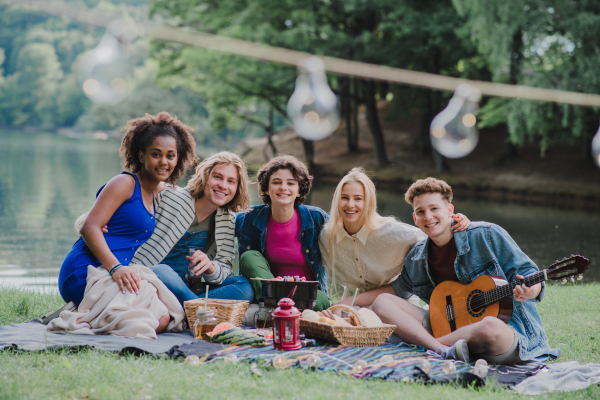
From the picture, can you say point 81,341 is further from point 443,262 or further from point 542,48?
point 542,48

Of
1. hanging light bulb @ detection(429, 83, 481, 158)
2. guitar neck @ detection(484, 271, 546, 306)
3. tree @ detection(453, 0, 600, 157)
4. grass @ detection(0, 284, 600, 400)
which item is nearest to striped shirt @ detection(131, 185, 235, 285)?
grass @ detection(0, 284, 600, 400)

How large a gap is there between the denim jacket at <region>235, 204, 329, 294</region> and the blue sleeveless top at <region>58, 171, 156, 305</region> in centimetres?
82

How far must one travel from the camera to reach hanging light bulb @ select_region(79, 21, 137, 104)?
4441 mm

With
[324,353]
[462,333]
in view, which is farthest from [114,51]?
[462,333]

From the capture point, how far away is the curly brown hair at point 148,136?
438cm

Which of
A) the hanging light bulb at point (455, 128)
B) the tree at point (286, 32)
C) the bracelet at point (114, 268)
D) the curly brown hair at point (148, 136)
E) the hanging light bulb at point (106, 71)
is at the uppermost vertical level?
the tree at point (286, 32)

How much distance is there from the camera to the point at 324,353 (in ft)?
11.5

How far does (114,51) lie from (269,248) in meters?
2.04

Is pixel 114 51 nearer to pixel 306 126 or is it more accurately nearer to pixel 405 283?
pixel 306 126

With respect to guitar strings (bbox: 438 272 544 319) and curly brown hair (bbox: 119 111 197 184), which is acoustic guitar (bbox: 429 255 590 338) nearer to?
guitar strings (bbox: 438 272 544 319)

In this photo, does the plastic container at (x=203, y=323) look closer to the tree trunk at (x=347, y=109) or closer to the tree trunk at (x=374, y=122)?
the tree trunk at (x=374, y=122)

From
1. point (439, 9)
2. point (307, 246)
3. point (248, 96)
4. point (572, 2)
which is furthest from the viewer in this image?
point (248, 96)

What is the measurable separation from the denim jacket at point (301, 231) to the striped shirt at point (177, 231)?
0.40ft

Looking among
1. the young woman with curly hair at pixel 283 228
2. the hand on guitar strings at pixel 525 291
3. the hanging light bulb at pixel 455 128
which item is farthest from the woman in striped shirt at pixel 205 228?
the hanging light bulb at pixel 455 128
